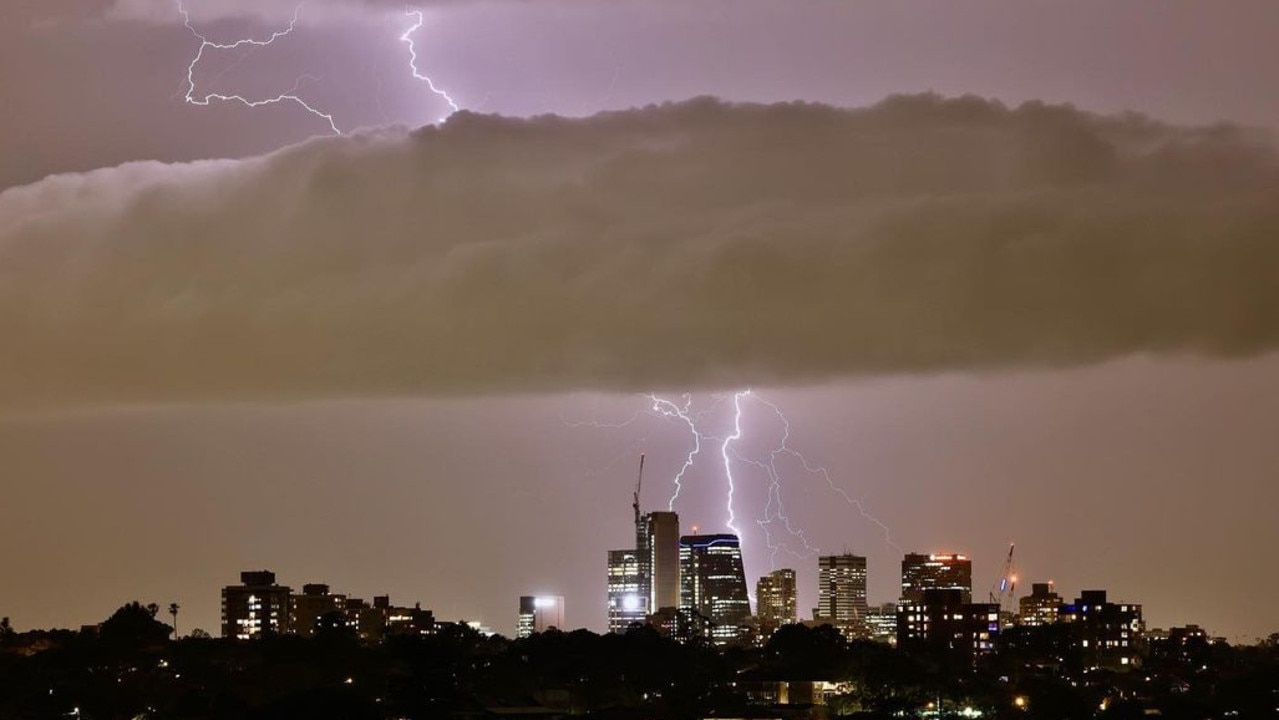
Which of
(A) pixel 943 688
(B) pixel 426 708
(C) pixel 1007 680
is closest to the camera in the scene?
(B) pixel 426 708

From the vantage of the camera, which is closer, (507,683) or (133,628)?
(507,683)

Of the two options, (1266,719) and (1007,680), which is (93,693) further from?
(1007,680)

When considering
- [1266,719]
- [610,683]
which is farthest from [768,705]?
[1266,719]

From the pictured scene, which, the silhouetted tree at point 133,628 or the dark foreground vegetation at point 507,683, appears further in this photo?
the silhouetted tree at point 133,628

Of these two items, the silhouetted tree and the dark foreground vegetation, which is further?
the silhouetted tree

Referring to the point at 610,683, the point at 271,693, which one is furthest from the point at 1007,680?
the point at 271,693

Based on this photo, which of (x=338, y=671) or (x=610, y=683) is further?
(x=610, y=683)

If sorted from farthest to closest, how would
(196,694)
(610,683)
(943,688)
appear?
(610,683), (943,688), (196,694)
